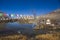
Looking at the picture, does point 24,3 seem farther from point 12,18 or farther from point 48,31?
point 48,31

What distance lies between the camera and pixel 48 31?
295cm

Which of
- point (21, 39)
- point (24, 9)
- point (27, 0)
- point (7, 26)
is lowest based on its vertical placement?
point (21, 39)

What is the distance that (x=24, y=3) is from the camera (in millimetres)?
2943

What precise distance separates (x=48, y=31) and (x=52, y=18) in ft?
0.93

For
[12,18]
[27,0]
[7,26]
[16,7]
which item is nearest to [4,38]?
[7,26]

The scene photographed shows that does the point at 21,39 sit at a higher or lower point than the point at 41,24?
lower

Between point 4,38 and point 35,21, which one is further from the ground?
point 35,21

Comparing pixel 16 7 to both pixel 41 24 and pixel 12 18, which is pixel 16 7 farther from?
pixel 41 24

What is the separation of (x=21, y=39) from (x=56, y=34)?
0.73 metres

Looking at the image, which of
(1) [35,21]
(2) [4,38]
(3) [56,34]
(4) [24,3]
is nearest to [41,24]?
(1) [35,21]

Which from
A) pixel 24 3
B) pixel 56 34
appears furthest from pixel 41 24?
pixel 24 3

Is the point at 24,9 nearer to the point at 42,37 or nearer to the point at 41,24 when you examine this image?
the point at 41,24

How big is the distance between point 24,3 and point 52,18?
658 millimetres

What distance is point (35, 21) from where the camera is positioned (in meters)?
2.95
